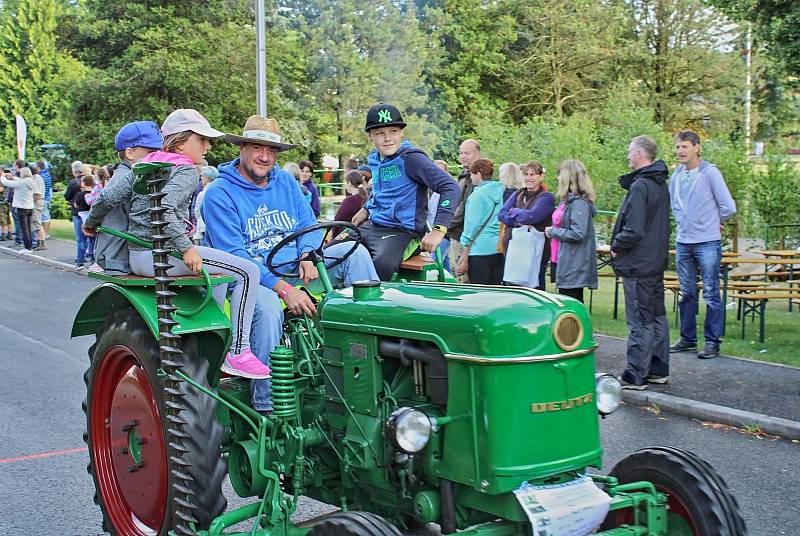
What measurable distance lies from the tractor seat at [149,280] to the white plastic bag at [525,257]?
224 inches

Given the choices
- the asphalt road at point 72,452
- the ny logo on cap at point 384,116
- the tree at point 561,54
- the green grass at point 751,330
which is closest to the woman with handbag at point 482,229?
the green grass at point 751,330

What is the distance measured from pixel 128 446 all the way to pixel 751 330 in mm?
8106

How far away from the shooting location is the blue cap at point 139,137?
187 inches

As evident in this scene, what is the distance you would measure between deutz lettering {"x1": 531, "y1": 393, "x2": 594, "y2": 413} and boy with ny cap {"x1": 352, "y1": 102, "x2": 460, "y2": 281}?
206 centimetres

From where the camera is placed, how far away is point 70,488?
5297mm

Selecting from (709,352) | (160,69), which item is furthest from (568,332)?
(160,69)

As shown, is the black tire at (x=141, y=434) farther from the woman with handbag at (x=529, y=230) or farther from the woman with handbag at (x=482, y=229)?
the woman with handbag at (x=482, y=229)

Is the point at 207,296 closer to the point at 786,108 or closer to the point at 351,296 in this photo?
the point at 351,296

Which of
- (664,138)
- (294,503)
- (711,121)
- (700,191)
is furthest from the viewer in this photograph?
(711,121)

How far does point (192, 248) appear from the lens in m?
3.91

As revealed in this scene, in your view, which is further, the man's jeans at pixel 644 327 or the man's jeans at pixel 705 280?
the man's jeans at pixel 705 280

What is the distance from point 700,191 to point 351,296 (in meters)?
5.75

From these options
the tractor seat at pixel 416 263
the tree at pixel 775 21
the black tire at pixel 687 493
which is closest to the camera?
the black tire at pixel 687 493

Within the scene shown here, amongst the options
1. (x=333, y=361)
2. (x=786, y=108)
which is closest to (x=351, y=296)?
(x=333, y=361)
